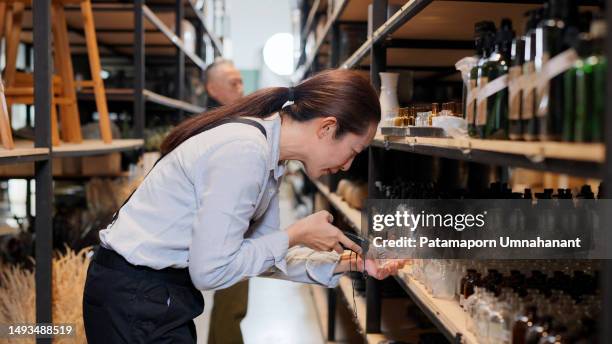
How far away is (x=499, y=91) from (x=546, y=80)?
239 millimetres

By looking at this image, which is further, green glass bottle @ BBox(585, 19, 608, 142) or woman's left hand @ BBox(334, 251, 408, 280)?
woman's left hand @ BBox(334, 251, 408, 280)

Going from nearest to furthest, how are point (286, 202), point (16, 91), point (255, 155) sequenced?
point (255, 155) < point (16, 91) < point (286, 202)

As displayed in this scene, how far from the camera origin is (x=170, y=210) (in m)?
1.66

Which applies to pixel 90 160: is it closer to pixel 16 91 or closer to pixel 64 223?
pixel 64 223

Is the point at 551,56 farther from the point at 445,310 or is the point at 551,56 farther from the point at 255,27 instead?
the point at 255,27

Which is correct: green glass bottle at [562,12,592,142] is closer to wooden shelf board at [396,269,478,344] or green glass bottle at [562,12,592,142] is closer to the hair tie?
wooden shelf board at [396,269,478,344]

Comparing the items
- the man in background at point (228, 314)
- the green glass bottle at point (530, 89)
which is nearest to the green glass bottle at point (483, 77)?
the green glass bottle at point (530, 89)

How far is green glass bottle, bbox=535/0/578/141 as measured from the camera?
930 mm

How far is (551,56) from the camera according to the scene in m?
1.00

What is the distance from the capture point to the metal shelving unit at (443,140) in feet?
2.57

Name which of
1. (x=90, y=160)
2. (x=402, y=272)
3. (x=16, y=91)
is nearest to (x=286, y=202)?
(x=90, y=160)

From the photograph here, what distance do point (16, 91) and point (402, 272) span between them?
6.73 ft

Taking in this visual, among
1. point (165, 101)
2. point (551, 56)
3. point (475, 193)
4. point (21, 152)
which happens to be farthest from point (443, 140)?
point (165, 101)

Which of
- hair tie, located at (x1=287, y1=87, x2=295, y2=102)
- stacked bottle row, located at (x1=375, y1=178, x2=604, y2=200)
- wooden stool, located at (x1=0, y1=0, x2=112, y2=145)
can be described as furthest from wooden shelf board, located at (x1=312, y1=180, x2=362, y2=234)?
wooden stool, located at (x1=0, y1=0, x2=112, y2=145)
